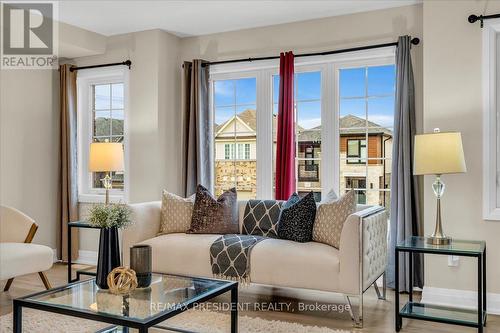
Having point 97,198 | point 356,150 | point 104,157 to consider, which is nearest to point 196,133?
point 104,157

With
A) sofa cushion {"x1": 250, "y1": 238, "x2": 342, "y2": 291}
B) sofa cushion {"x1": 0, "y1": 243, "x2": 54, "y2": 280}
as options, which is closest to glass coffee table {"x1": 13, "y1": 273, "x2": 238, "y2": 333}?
sofa cushion {"x1": 250, "y1": 238, "x2": 342, "y2": 291}

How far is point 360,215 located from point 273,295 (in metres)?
1.23

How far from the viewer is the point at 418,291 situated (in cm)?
435

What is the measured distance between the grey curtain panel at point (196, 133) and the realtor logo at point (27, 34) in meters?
1.46

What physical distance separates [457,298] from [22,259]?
3471 mm

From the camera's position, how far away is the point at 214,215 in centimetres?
434

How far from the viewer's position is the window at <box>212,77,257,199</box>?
17.2 feet

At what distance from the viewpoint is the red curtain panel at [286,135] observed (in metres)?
4.84

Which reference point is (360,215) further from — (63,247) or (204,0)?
(63,247)

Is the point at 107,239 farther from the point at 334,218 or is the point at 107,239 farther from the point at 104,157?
the point at 104,157

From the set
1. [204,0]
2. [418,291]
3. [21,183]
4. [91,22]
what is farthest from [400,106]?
[21,183]

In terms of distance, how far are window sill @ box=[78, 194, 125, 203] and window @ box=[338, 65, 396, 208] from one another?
2.51 metres

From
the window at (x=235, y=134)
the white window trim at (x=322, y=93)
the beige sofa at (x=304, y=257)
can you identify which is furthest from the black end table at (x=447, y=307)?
the window at (x=235, y=134)

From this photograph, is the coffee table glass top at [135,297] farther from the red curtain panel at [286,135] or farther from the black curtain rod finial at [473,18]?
the black curtain rod finial at [473,18]
